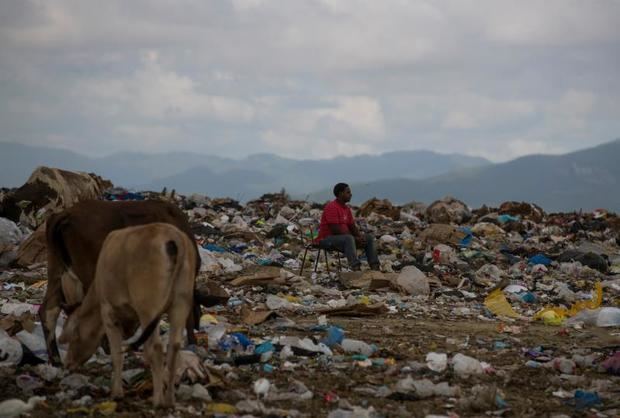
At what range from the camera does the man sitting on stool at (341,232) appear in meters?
11.9

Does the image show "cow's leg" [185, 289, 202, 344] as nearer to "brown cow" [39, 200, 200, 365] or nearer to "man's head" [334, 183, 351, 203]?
"brown cow" [39, 200, 200, 365]

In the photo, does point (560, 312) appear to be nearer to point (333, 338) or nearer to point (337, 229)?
point (337, 229)

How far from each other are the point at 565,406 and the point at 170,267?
2730 millimetres

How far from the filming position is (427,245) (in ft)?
52.2

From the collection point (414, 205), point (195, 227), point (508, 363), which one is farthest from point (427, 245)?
point (508, 363)

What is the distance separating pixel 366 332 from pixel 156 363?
11.3ft

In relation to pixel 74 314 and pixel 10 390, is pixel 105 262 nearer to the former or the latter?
pixel 74 314

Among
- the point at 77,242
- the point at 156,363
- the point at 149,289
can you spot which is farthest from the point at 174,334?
the point at 77,242

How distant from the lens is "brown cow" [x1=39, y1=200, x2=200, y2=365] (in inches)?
239

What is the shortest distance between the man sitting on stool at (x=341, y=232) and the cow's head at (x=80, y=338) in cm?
663

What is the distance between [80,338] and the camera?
5.38m

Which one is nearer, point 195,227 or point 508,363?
point 508,363

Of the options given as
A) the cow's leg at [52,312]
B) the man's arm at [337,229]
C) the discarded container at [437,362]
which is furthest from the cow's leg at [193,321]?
the man's arm at [337,229]

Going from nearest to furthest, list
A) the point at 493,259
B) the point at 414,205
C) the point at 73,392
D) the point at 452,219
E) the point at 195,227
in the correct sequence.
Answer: the point at 73,392 → the point at 493,259 → the point at 195,227 → the point at 452,219 → the point at 414,205
